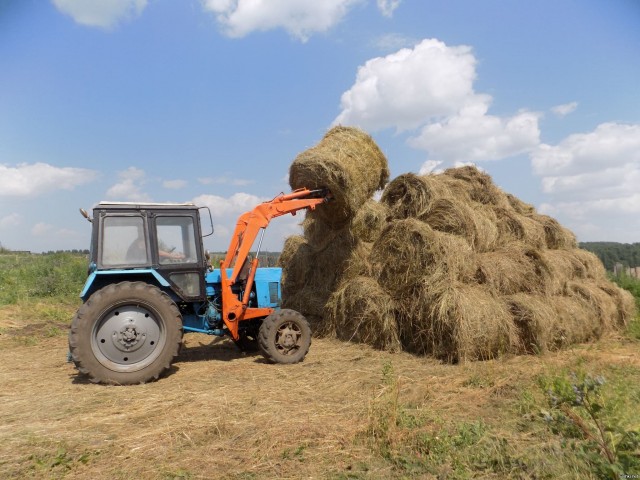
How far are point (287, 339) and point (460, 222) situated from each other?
127 inches

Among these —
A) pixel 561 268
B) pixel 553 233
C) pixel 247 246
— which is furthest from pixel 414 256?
pixel 553 233

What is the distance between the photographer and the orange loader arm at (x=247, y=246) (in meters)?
6.57

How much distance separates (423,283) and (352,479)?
407 cm

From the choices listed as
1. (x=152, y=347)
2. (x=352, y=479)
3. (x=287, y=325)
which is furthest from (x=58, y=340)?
(x=352, y=479)

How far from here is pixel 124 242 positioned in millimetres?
6066

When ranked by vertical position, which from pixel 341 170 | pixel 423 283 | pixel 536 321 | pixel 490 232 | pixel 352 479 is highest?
pixel 341 170

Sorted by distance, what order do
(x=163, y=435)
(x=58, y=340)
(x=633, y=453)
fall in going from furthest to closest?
(x=58, y=340)
(x=163, y=435)
(x=633, y=453)

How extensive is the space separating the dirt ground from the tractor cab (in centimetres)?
126

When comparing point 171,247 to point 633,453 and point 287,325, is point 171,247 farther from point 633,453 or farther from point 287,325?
point 633,453

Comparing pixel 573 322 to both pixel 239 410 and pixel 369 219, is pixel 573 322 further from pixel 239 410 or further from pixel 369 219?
pixel 239 410

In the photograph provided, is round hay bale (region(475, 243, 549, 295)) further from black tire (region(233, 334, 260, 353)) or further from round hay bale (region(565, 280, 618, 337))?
black tire (region(233, 334, 260, 353))

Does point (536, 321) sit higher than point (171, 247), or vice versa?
point (171, 247)

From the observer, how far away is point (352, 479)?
10.1 feet

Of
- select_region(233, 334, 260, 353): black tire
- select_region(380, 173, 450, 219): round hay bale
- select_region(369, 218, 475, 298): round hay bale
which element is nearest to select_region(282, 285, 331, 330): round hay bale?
select_region(233, 334, 260, 353): black tire
